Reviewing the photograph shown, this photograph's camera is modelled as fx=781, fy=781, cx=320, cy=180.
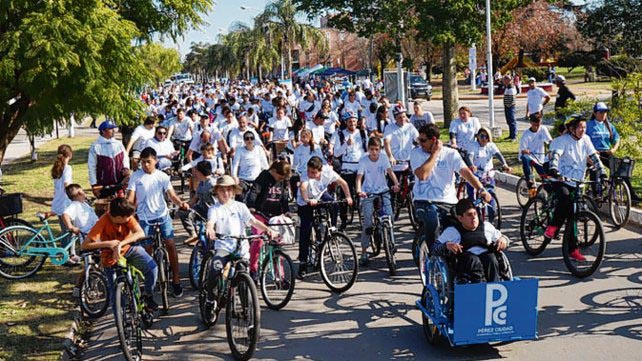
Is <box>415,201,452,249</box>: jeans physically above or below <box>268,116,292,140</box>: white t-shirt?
below

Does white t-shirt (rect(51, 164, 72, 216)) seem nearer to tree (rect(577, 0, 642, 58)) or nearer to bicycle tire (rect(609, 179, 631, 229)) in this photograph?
bicycle tire (rect(609, 179, 631, 229))

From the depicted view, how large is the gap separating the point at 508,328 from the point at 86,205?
6.26 metres

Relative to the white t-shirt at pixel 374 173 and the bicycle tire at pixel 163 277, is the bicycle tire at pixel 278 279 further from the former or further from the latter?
the white t-shirt at pixel 374 173

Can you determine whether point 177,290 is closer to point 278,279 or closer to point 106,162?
point 278,279

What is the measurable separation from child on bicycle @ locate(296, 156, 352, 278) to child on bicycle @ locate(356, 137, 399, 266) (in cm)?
52

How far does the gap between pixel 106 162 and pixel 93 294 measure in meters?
3.53

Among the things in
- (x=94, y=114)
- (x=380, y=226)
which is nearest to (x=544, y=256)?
(x=380, y=226)

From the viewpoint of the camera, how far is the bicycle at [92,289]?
28.5 feet

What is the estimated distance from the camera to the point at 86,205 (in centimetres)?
1056

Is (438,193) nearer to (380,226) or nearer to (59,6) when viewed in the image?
(380,226)

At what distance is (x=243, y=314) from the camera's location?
696cm

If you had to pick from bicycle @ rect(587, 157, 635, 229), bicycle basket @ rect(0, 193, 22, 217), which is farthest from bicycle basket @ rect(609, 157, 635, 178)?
bicycle basket @ rect(0, 193, 22, 217)

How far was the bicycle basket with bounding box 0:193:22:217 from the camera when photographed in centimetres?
1120

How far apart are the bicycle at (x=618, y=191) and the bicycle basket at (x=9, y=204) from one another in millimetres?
8483
